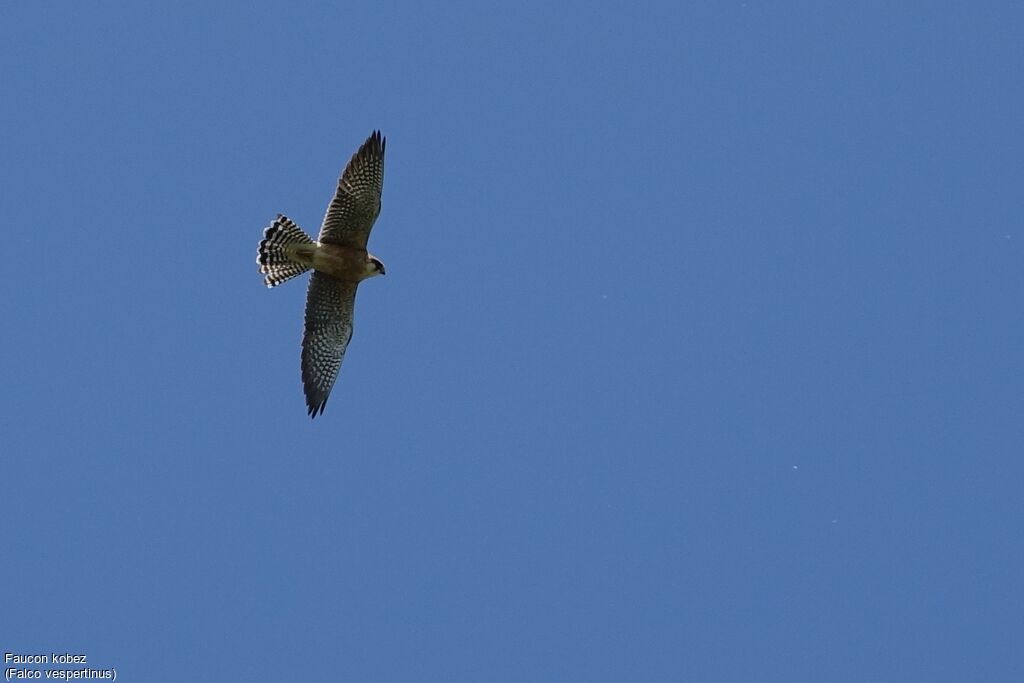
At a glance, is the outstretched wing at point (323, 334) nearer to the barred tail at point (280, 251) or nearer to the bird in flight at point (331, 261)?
the bird in flight at point (331, 261)

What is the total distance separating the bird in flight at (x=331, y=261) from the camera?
10766 millimetres

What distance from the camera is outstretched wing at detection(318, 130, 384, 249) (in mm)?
10742

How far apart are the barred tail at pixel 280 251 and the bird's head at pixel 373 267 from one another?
1.45ft

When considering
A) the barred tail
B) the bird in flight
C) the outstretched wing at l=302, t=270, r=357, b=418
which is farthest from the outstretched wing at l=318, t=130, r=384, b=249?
the outstretched wing at l=302, t=270, r=357, b=418

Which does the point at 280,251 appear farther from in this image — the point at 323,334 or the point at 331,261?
the point at 323,334

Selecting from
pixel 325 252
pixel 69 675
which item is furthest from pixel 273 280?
pixel 69 675

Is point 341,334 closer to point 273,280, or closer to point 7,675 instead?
point 273,280

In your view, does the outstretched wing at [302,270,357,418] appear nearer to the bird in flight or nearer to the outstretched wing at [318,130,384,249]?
the bird in flight

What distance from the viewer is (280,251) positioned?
11.1 metres

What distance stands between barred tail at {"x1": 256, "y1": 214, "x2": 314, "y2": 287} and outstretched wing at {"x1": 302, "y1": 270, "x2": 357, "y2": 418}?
0.65ft

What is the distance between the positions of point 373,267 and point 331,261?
31 cm

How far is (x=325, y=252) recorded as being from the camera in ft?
36.2

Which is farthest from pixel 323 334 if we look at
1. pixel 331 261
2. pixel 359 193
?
pixel 359 193

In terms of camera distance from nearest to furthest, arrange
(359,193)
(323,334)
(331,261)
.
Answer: (359,193) → (331,261) → (323,334)
